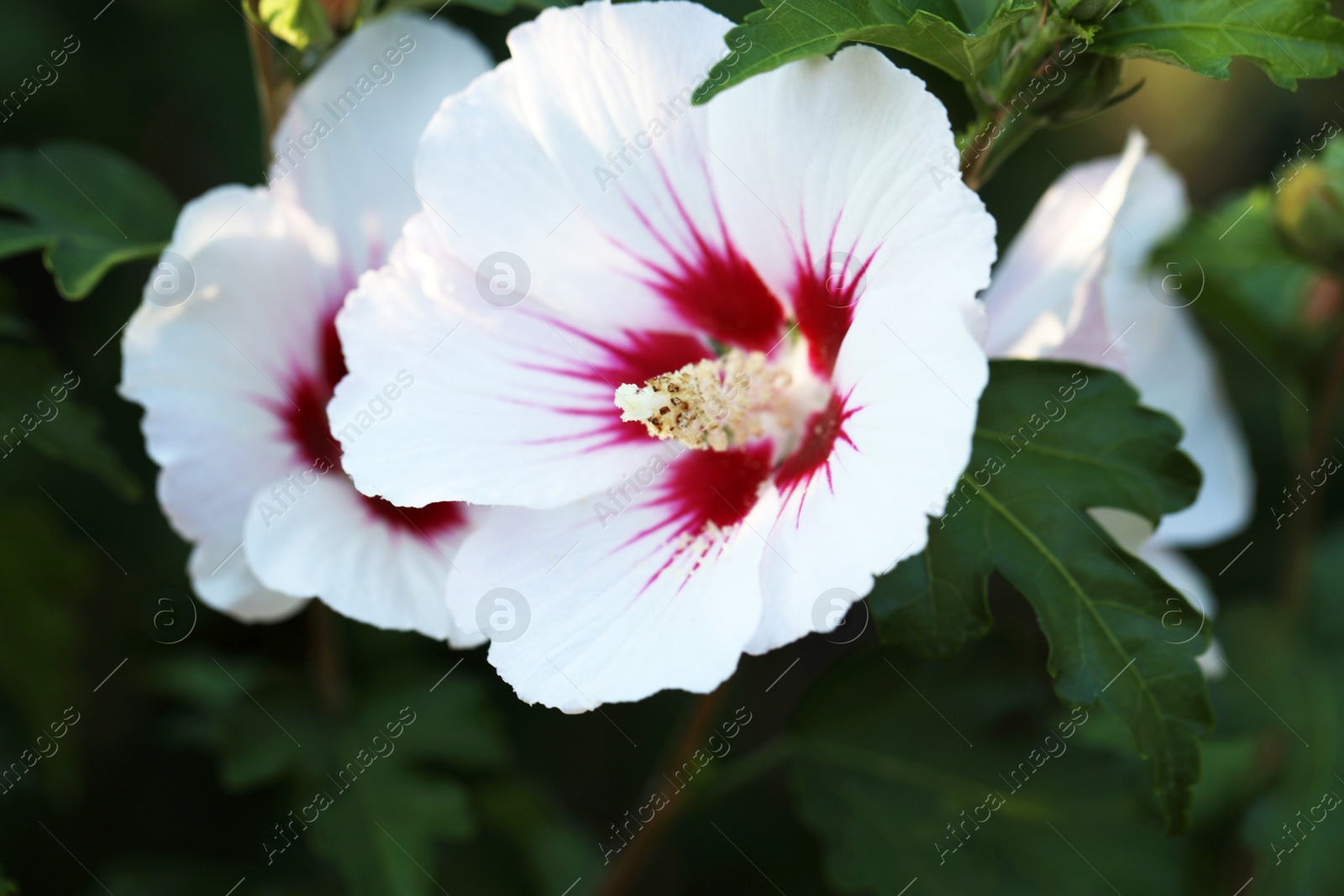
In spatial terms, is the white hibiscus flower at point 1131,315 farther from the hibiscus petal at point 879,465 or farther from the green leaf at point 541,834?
the green leaf at point 541,834

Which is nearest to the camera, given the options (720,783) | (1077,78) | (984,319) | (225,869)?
(984,319)

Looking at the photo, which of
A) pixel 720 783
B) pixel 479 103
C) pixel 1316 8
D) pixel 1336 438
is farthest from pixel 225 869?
pixel 1336 438

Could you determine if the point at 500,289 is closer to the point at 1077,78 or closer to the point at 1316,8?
the point at 1077,78

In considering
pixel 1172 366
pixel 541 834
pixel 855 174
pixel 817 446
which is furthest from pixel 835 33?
pixel 541 834

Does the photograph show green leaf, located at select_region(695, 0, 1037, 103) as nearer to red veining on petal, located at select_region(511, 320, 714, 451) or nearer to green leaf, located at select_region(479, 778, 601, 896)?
red veining on petal, located at select_region(511, 320, 714, 451)

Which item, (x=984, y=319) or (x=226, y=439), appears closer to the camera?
(x=984, y=319)
